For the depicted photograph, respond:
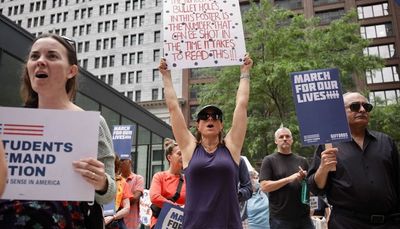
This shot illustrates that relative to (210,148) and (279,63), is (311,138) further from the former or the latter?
(279,63)

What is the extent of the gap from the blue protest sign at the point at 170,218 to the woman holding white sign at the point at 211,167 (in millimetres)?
934

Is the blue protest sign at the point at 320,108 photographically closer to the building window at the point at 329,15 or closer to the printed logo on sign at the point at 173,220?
the printed logo on sign at the point at 173,220

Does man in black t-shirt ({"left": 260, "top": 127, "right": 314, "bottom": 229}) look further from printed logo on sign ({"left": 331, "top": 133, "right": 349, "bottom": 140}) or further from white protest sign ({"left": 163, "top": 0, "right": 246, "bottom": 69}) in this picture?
white protest sign ({"left": 163, "top": 0, "right": 246, "bottom": 69})

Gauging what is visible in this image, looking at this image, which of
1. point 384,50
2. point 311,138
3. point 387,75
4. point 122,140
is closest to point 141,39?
point 384,50

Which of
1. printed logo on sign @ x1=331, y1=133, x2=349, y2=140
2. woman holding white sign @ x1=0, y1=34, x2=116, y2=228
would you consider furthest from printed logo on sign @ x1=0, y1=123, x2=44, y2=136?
printed logo on sign @ x1=331, y1=133, x2=349, y2=140

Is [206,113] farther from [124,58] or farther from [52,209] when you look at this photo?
[124,58]

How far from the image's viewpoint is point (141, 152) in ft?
82.7

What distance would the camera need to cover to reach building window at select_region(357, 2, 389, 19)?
4403cm

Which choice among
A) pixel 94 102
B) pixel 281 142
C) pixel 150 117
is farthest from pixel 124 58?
pixel 281 142

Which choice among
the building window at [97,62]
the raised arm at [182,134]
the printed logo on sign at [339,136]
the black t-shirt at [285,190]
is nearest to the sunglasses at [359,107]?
the printed logo on sign at [339,136]

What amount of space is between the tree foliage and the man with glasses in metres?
17.0

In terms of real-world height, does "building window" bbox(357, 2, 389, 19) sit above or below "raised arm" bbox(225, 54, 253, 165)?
above

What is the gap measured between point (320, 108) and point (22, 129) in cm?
266

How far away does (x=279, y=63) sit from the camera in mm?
20422
